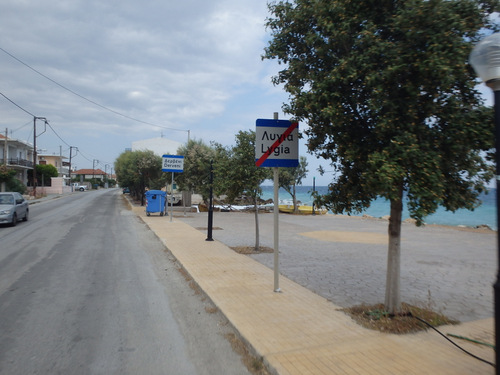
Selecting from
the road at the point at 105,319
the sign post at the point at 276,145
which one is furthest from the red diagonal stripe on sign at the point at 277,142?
the road at the point at 105,319

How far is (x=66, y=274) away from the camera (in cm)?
797

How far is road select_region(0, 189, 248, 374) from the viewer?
3.99 m

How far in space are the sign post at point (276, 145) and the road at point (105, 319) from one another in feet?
6.56

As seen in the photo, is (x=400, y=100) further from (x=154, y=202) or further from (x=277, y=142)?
(x=154, y=202)

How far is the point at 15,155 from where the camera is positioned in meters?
55.2

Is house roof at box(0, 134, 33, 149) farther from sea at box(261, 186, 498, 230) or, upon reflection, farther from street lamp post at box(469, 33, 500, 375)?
street lamp post at box(469, 33, 500, 375)

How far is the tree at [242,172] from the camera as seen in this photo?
34.5 ft

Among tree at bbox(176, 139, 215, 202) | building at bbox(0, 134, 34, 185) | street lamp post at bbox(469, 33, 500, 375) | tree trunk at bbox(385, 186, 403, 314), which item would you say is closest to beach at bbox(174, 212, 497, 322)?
tree trunk at bbox(385, 186, 403, 314)

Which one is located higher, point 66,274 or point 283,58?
point 283,58

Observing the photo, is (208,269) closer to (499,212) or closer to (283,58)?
(283,58)

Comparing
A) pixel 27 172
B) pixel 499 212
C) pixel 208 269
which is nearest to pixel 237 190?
pixel 208 269

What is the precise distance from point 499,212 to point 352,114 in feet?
7.26

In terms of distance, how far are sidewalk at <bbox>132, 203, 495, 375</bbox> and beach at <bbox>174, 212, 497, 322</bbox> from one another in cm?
70

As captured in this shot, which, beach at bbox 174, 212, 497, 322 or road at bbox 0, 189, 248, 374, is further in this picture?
beach at bbox 174, 212, 497, 322
